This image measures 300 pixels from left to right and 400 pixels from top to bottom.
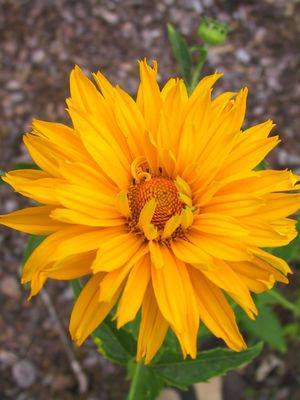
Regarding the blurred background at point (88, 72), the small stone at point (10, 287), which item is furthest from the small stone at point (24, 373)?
the small stone at point (10, 287)

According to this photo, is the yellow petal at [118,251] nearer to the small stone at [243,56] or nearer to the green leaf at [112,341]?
the green leaf at [112,341]

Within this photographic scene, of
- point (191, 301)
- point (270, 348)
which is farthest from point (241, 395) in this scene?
point (191, 301)

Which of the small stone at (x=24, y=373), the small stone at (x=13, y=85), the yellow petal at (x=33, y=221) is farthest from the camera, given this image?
the small stone at (x=13, y=85)

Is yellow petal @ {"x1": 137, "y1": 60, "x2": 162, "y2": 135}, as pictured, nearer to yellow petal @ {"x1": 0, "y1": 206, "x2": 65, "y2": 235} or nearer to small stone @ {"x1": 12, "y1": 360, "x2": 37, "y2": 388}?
yellow petal @ {"x1": 0, "y1": 206, "x2": 65, "y2": 235}

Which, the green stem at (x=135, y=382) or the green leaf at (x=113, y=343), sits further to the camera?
the green stem at (x=135, y=382)

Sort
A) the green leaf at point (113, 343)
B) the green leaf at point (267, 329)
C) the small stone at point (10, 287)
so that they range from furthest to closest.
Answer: the small stone at point (10, 287)
the green leaf at point (267, 329)
the green leaf at point (113, 343)

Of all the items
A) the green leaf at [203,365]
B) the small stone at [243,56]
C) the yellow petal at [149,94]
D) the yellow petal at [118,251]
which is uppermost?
the small stone at [243,56]

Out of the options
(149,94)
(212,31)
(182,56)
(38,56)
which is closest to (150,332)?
(149,94)

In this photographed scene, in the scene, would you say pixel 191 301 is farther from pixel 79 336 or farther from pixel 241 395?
pixel 241 395
